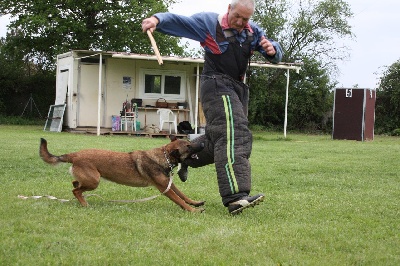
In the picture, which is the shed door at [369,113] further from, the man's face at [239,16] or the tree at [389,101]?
the man's face at [239,16]

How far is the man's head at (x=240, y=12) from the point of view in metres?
5.13

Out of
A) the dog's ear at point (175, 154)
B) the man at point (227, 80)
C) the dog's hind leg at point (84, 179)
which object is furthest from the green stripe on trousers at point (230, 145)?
the dog's hind leg at point (84, 179)

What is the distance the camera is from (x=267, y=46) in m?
5.53

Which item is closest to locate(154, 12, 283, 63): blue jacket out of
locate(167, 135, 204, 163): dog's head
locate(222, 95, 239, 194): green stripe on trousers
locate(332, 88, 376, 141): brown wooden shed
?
locate(222, 95, 239, 194): green stripe on trousers

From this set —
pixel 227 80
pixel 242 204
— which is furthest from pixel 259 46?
pixel 242 204

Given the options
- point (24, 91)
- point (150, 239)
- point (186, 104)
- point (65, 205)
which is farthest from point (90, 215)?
point (24, 91)

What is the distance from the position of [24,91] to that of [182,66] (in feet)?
36.3

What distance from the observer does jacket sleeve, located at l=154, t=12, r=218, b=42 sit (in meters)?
5.28

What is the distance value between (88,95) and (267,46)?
1592 cm

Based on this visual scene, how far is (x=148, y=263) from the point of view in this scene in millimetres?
3396

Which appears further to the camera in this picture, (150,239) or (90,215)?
(90,215)

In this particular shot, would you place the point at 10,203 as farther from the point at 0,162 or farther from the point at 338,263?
the point at 0,162

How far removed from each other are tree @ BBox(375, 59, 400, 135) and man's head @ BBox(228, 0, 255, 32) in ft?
78.5

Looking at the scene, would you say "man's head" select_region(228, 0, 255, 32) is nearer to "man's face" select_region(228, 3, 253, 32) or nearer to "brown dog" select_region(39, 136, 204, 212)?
"man's face" select_region(228, 3, 253, 32)
